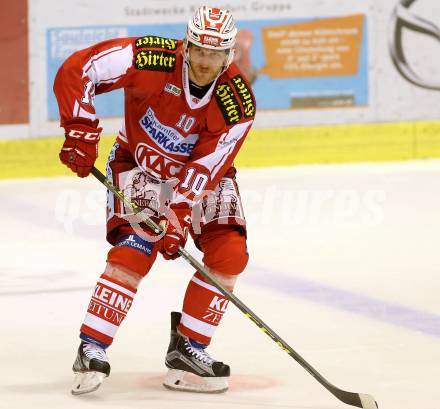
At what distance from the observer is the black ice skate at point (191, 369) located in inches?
153

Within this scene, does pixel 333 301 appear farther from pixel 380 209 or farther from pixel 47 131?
pixel 47 131

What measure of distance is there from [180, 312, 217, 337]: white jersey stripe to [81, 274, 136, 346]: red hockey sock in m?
0.23

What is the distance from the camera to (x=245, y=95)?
3.93 meters

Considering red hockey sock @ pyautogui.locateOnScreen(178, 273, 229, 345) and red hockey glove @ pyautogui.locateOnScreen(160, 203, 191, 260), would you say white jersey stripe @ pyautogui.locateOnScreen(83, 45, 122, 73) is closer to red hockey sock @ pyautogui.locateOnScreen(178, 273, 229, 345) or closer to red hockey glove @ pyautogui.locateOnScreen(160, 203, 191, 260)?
red hockey glove @ pyautogui.locateOnScreen(160, 203, 191, 260)

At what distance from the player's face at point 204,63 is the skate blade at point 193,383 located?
857 mm

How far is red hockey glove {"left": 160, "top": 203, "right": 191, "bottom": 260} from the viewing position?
382cm

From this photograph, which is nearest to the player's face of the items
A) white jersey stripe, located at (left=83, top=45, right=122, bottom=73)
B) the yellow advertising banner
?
white jersey stripe, located at (left=83, top=45, right=122, bottom=73)

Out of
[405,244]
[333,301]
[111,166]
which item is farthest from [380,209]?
[111,166]

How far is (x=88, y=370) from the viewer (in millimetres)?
3775

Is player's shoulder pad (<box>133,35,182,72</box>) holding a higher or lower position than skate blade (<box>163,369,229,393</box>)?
higher

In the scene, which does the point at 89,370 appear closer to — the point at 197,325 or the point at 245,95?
the point at 197,325

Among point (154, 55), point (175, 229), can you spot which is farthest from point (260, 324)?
point (154, 55)

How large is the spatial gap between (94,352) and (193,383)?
1.06ft

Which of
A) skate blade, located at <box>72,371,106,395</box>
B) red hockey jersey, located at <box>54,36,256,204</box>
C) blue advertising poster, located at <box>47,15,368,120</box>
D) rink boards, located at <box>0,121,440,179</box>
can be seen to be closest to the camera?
skate blade, located at <box>72,371,106,395</box>
